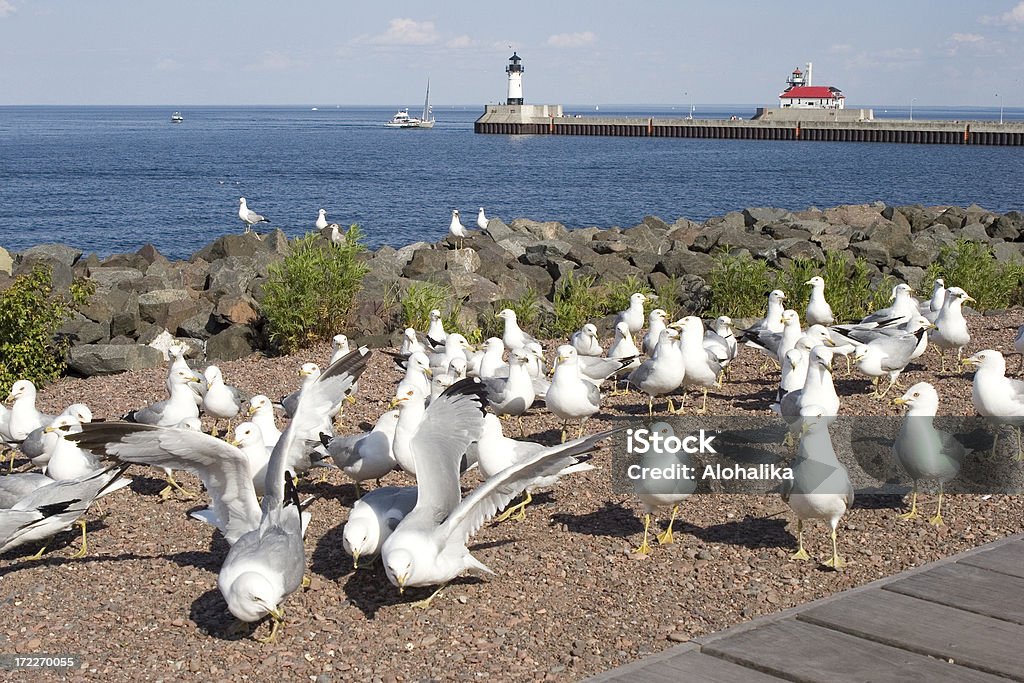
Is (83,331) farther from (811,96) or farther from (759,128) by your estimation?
(811,96)

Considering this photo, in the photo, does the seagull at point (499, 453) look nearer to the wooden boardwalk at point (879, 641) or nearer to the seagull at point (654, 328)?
the wooden boardwalk at point (879, 641)

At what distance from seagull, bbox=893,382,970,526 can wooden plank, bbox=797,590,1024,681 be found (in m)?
2.03

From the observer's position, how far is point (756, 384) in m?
10.9

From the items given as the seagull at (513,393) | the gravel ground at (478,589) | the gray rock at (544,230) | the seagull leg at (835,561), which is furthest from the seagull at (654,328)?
the gray rock at (544,230)

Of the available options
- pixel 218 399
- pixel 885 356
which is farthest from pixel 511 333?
pixel 885 356

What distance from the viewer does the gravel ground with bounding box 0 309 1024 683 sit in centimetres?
511

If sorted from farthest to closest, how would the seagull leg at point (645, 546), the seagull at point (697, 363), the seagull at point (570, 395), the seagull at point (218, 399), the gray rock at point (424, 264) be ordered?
the gray rock at point (424, 264) < the seagull at point (697, 363) < the seagull at point (218, 399) < the seagull at point (570, 395) < the seagull leg at point (645, 546)

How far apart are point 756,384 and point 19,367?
24.8 ft

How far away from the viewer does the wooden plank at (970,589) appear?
15.6 ft

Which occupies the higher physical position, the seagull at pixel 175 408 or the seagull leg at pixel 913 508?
the seagull at pixel 175 408

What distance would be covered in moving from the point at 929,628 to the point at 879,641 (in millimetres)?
250

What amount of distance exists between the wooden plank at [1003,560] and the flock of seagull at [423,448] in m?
0.85

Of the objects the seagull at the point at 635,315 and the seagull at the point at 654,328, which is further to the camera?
the seagull at the point at 635,315

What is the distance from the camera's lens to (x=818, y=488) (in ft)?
19.9
